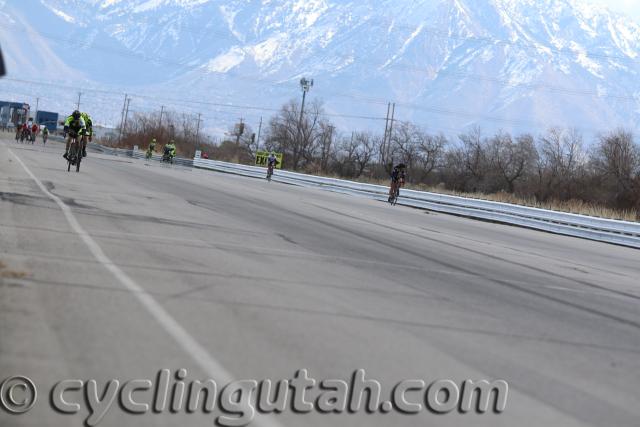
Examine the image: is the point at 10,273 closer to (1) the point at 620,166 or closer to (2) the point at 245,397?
(2) the point at 245,397

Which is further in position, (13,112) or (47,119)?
(47,119)

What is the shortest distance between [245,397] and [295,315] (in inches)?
97.7

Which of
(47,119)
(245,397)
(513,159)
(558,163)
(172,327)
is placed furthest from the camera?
(47,119)

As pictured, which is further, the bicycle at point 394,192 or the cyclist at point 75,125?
the bicycle at point 394,192

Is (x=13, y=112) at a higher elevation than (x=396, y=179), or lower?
lower

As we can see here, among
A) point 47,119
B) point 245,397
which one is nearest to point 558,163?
point 245,397

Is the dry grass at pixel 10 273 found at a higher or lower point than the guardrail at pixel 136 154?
higher

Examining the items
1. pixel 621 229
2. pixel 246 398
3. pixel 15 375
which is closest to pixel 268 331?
pixel 246 398

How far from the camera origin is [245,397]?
18.2ft

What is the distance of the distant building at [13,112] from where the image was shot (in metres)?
102

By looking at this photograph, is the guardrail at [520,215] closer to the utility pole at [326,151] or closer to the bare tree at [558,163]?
the bare tree at [558,163]

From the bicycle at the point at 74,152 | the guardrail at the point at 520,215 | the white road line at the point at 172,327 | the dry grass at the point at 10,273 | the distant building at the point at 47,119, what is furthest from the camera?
the distant building at the point at 47,119

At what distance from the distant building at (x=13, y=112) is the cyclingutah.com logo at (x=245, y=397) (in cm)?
9699

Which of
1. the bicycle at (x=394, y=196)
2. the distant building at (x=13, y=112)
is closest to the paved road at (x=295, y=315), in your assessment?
the bicycle at (x=394, y=196)
